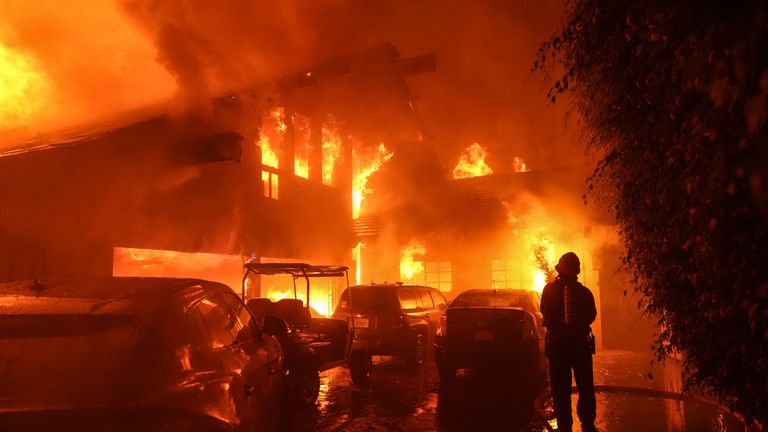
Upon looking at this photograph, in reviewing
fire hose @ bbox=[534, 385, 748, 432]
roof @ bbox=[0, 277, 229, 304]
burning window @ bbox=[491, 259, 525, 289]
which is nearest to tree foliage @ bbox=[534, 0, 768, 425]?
fire hose @ bbox=[534, 385, 748, 432]

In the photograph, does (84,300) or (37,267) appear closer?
(84,300)

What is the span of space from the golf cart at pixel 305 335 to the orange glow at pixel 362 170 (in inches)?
505

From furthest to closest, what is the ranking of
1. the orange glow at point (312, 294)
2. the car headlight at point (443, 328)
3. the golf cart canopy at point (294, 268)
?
the orange glow at point (312, 294) → the car headlight at point (443, 328) → the golf cart canopy at point (294, 268)

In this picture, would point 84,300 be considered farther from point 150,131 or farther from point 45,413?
point 150,131

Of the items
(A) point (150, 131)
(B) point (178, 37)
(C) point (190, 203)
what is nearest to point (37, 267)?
(A) point (150, 131)

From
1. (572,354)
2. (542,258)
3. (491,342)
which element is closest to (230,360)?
(572,354)

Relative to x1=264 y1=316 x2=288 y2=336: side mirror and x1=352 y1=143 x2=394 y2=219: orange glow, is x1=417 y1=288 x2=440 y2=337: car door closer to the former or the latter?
x1=264 y1=316 x2=288 y2=336: side mirror

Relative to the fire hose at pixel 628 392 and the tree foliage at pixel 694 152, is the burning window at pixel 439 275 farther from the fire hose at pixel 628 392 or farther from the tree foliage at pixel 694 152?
the tree foliage at pixel 694 152

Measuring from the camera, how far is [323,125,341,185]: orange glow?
62.9ft

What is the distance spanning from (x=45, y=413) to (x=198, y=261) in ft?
34.8

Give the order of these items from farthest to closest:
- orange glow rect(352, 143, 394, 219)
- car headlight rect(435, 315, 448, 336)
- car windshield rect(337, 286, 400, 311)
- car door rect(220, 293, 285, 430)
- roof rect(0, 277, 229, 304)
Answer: orange glow rect(352, 143, 394, 219) < car windshield rect(337, 286, 400, 311) < car headlight rect(435, 315, 448, 336) < car door rect(220, 293, 285, 430) < roof rect(0, 277, 229, 304)

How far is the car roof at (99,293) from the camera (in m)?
3.21

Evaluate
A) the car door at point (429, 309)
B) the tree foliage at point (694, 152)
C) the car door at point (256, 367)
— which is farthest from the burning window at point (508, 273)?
the car door at point (256, 367)

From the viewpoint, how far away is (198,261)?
12867 millimetres
